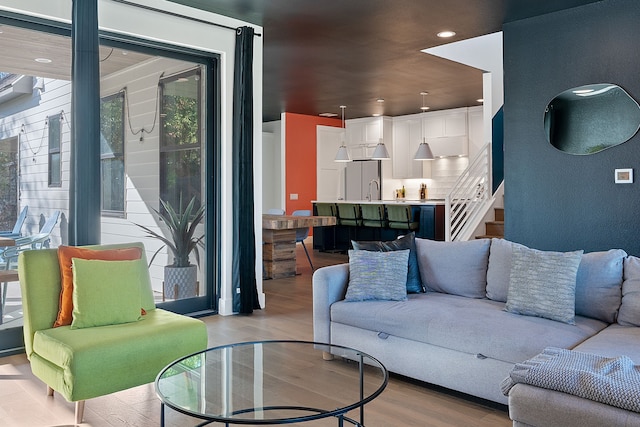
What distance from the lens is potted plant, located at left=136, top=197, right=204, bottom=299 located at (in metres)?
4.89

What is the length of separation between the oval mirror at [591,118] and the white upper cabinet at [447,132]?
5.93 meters

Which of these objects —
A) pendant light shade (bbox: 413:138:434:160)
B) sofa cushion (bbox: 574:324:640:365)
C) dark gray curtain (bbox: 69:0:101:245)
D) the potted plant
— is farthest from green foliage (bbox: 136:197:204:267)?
pendant light shade (bbox: 413:138:434:160)

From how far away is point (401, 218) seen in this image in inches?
330

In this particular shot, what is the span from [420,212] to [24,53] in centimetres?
582

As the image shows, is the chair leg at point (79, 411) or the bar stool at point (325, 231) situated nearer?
the chair leg at point (79, 411)

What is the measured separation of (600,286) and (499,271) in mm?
601

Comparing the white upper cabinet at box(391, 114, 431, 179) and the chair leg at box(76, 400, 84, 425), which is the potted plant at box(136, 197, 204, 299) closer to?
the chair leg at box(76, 400, 84, 425)

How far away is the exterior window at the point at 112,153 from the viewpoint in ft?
14.6

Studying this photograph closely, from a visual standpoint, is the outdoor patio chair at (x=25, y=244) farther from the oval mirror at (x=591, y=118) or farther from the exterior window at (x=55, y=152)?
the oval mirror at (x=591, y=118)

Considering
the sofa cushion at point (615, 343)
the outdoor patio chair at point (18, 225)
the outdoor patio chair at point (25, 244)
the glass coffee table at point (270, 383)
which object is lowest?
the glass coffee table at point (270, 383)

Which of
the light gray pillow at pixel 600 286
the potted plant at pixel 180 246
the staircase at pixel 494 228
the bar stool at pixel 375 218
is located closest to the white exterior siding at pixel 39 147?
the potted plant at pixel 180 246

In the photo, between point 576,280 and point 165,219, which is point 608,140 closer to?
point 576,280

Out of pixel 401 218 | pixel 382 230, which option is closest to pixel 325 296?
pixel 401 218

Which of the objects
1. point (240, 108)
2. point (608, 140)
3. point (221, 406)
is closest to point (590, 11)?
point (608, 140)
